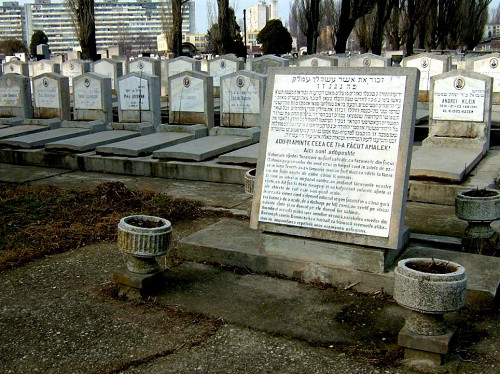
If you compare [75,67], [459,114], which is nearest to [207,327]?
[459,114]

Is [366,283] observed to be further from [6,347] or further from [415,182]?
[415,182]

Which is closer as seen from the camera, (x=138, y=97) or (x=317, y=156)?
(x=317, y=156)

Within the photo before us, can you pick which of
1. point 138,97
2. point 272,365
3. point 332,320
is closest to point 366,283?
point 332,320

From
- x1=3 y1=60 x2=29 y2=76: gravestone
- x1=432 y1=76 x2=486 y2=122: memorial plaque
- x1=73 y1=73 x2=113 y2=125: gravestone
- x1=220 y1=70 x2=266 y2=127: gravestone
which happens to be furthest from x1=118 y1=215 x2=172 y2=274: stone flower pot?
x1=3 y1=60 x2=29 y2=76: gravestone

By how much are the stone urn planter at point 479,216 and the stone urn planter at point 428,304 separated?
1.76 metres

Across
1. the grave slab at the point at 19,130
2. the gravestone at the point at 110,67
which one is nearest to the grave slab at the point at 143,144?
the grave slab at the point at 19,130

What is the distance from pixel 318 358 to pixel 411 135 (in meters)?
1.82

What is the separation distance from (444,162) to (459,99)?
6.07ft

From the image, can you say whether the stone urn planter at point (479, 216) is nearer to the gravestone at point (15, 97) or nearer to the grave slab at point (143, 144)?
the grave slab at point (143, 144)

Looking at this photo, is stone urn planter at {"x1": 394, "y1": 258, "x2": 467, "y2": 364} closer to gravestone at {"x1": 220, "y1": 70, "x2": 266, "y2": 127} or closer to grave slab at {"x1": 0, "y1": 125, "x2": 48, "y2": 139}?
gravestone at {"x1": 220, "y1": 70, "x2": 266, "y2": 127}

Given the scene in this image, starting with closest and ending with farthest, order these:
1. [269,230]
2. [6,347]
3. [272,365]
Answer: [272,365]
[6,347]
[269,230]

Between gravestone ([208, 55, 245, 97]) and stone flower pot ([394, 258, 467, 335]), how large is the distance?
14.2 meters

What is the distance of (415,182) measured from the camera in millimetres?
7570

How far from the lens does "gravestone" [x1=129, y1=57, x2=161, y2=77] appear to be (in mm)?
17250
